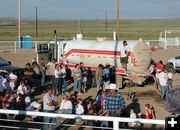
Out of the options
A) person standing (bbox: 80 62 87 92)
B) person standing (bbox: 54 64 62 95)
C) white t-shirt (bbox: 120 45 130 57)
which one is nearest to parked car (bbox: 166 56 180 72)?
white t-shirt (bbox: 120 45 130 57)

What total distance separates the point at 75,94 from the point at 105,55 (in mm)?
8518

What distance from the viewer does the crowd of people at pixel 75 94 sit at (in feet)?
35.7

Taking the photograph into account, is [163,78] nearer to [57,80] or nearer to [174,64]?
[57,80]

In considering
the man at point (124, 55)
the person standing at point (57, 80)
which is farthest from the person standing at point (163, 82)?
the person standing at point (57, 80)

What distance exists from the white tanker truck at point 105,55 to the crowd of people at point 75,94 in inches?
24.9

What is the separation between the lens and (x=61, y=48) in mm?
24125

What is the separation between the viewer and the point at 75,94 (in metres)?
14.0

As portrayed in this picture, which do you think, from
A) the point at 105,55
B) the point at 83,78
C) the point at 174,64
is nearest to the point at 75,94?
the point at 83,78

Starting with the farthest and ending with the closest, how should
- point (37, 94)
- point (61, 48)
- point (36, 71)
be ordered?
point (61, 48) → point (36, 71) → point (37, 94)

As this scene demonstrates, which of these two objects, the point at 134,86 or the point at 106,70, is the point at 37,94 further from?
the point at 134,86

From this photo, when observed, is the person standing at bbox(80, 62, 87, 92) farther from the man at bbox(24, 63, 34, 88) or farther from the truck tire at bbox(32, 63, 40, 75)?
the man at bbox(24, 63, 34, 88)

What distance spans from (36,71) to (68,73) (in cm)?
303

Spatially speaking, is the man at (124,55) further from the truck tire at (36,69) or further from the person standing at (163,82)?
the truck tire at (36,69)

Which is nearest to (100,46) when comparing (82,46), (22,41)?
(82,46)
